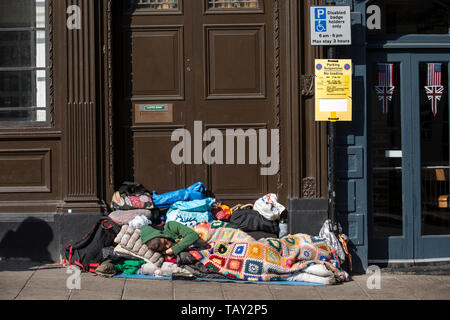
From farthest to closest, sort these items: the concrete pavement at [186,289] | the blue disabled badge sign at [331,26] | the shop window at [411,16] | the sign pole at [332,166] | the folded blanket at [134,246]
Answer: the shop window at [411,16] < the sign pole at [332,166] < the blue disabled badge sign at [331,26] < the folded blanket at [134,246] < the concrete pavement at [186,289]

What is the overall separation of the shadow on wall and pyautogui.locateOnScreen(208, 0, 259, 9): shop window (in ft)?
11.3

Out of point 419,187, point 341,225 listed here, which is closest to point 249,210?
point 341,225

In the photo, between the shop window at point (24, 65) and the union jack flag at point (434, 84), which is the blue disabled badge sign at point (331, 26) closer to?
the union jack flag at point (434, 84)

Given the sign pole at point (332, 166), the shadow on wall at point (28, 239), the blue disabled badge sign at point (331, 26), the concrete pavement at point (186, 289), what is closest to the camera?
the concrete pavement at point (186, 289)

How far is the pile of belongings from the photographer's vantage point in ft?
21.8

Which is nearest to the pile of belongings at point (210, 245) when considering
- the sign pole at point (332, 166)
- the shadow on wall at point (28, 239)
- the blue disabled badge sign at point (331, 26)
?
the sign pole at point (332, 166)

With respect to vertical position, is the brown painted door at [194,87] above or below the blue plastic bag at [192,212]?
above

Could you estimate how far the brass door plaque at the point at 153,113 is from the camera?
752 cm

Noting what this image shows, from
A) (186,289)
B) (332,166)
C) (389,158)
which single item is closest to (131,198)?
(186,289)

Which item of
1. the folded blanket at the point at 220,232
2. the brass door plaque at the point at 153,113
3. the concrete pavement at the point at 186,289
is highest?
the brass door plaque at the point at 153,113

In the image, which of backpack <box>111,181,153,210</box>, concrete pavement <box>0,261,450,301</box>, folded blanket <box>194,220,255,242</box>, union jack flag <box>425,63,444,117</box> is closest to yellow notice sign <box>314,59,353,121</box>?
union jack flag <box>425,63,444,117</box>

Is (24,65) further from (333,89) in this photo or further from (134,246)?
(333,89)

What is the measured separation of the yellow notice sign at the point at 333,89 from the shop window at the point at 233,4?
118cm

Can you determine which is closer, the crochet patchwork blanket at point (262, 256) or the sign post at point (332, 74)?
the crochet patchwork blanket at point (262, 256)
